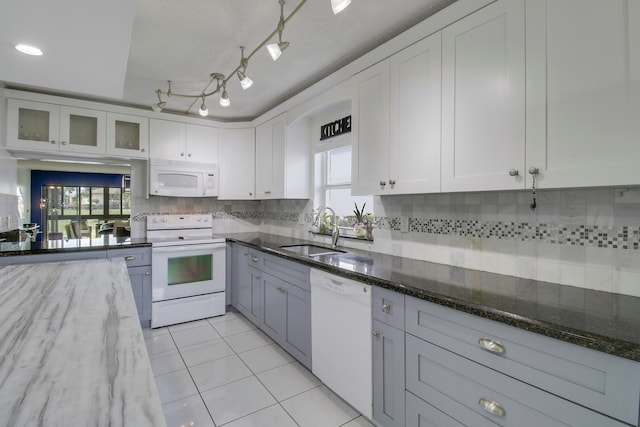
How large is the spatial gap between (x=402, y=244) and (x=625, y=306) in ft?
4.05

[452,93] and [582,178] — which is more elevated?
[452,93]

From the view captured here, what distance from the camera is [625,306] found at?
117 centimetres

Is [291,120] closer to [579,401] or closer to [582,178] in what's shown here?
[582,178]

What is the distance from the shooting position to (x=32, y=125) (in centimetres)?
292

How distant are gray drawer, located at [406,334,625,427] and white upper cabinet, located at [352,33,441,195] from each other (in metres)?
0.89

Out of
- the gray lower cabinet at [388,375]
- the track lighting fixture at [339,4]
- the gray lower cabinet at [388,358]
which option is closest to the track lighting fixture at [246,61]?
the track lighting fixture at [339,4]

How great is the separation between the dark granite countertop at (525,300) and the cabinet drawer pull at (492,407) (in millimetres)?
326

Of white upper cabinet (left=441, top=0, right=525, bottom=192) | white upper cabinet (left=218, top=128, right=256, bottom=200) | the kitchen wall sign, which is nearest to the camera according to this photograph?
white upper cabinet (left=441, top=0, right=525, bottom=192)

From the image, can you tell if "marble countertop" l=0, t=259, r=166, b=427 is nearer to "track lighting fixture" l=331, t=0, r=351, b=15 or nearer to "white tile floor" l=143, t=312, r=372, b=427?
"white tile floor" l=143, t=312, r=372, b=427

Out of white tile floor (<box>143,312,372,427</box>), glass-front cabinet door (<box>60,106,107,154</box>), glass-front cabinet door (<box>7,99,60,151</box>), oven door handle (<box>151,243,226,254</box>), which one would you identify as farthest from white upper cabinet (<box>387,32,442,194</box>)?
glass-front cabinet door (<box>7,99,60,151</box>)

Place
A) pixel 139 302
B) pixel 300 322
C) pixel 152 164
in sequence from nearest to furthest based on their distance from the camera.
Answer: pixel 300 322
pixel 139 302
pixel 152 164

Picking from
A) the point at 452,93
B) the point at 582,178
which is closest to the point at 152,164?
the point at 452,93

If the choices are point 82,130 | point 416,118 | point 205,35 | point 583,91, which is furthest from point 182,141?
point 583,91

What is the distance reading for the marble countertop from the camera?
0.54 m
